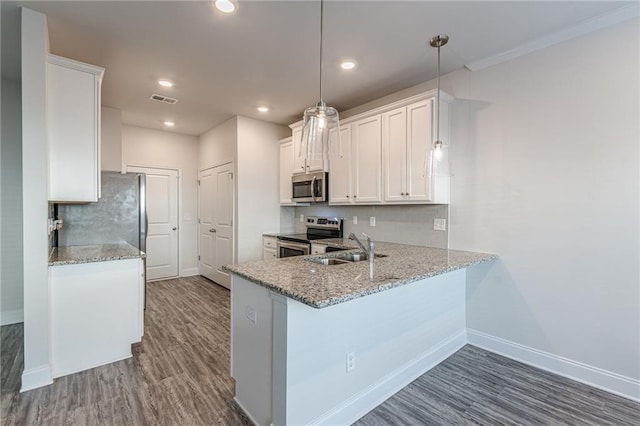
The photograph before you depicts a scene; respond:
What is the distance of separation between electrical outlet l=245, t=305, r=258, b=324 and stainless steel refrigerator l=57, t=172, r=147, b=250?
2.49m

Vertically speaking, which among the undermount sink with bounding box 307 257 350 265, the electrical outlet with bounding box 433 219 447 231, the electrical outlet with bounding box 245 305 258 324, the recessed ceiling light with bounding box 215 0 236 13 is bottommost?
the electrical outlet with bounding box 245 305 258 324

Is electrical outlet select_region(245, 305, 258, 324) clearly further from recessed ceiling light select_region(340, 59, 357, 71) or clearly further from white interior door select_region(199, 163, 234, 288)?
white interior door select_region(199, 163, 234, 288)

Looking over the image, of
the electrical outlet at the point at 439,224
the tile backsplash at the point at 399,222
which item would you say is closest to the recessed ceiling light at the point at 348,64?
the tile backsplash at the point at 399,222

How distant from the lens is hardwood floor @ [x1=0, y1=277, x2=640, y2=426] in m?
1.92

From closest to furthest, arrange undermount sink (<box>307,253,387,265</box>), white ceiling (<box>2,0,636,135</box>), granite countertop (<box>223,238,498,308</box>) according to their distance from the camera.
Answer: granite countertop (<box>223,238,498,308</box>)
white ceiling (<box>2,0,636,135</box>)
undermount sink (<box>307,253,387,265</box>)

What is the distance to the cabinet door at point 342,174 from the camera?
379cm

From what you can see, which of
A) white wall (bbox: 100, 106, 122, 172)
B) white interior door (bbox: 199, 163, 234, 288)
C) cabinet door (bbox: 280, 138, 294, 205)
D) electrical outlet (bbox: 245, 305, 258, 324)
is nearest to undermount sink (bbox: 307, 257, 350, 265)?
electrical outlet (bbox: 245, 305, 258, 324)

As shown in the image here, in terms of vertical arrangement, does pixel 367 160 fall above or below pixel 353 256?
above

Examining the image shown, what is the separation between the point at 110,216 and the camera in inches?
140

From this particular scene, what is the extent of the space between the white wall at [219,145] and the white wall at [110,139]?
1394 mm

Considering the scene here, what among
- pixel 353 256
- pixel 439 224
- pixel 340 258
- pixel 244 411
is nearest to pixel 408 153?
pixel 439 224

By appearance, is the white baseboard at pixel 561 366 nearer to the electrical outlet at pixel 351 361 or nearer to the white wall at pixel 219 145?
the electrical outlet at pixel 351 361

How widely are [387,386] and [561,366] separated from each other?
1.49 meters

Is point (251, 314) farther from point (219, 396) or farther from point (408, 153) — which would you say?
point (408, 153)
